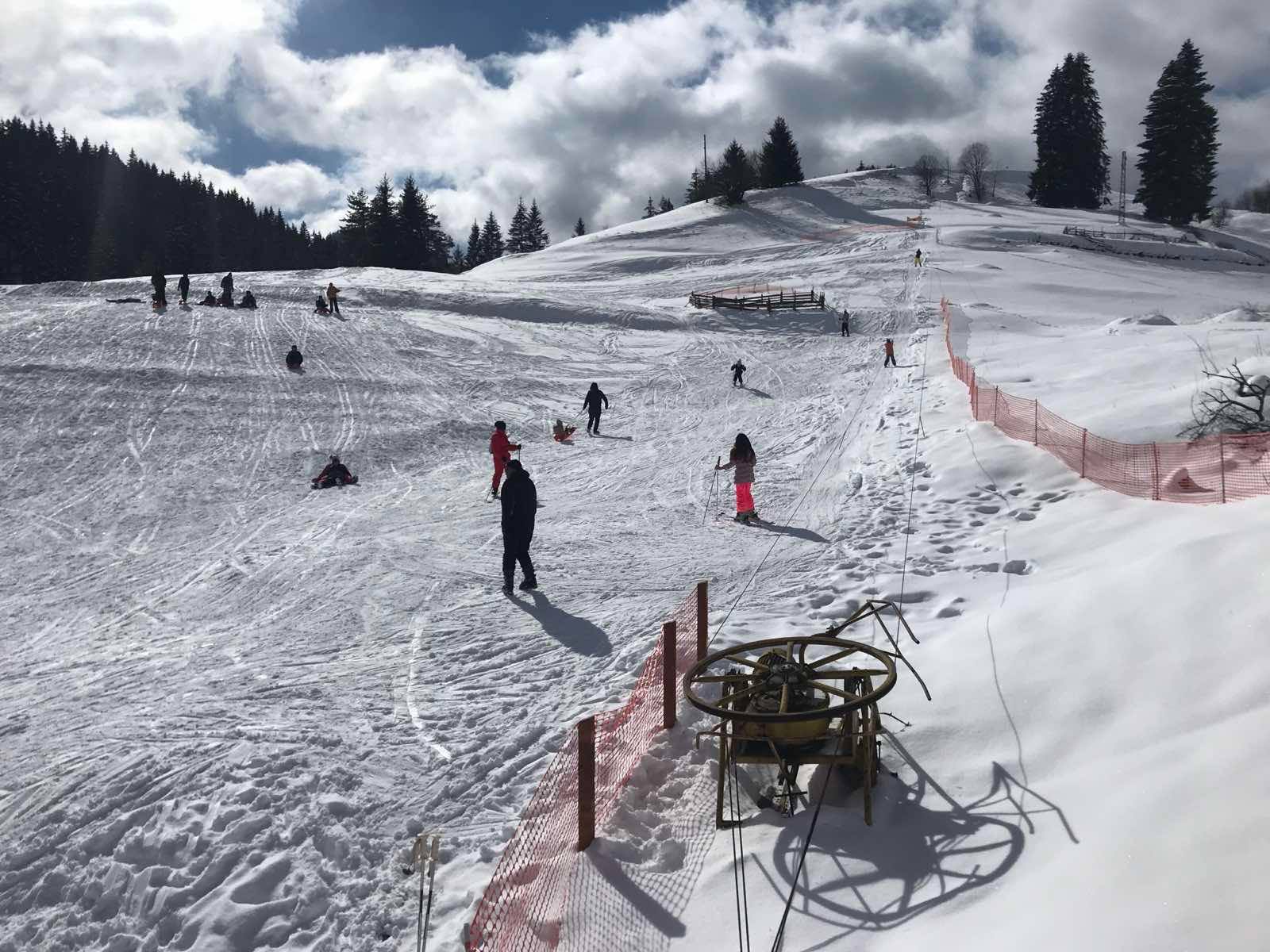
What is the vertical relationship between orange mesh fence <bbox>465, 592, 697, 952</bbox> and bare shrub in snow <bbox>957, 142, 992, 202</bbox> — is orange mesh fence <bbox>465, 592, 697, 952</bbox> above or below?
below

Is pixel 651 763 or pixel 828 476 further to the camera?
pixel 828 476

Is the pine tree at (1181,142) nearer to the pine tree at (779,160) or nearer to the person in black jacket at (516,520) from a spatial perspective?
the pine tree at (779,160)

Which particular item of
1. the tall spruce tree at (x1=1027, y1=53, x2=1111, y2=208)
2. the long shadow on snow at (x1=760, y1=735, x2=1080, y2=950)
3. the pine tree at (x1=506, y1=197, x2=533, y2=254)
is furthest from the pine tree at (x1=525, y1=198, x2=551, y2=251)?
the long shadow on snow at (x1=760, y1=735, x2=1080, y2=950)

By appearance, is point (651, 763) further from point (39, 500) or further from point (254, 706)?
point (39, 500)

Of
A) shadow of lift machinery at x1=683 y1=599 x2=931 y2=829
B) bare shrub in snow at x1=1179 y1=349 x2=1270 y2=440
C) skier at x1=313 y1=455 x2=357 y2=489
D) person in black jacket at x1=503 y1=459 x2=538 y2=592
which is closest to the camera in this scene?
shadow of lift machinery at x1=683 y1=599 x2=931 y2=829

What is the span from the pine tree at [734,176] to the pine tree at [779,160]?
2.23m

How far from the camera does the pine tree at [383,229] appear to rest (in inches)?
2694

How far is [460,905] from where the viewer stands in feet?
16.3

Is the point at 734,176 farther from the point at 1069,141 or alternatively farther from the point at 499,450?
the point at 499,450

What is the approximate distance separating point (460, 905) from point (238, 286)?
41.0 m

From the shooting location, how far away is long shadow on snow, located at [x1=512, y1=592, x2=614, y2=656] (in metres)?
8.38

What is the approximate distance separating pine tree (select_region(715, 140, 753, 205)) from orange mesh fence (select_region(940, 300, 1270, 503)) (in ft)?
223

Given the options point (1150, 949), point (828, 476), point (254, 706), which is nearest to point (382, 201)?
point (828, 476)

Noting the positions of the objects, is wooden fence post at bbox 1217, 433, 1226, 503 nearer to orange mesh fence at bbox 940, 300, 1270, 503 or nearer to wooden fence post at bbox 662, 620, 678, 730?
orange mesh fence at bbox 940, 300, 1270, 503
